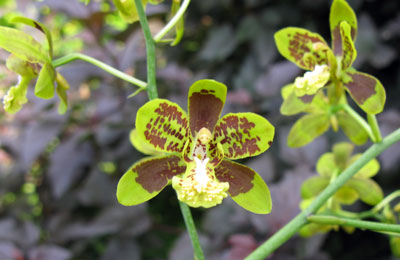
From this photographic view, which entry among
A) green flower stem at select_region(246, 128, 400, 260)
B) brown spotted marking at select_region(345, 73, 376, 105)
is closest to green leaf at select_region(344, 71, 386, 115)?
brown spotted marking at select_region(345, 73, 376, 105)

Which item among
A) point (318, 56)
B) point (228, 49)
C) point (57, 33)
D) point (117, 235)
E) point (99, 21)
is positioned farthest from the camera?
point (57, 33)

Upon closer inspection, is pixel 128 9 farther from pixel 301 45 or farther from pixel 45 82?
pixel 301 45

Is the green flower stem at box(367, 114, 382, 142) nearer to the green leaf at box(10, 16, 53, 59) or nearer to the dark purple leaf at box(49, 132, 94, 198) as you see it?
the green leaf at box(10, 16, 53, 59)

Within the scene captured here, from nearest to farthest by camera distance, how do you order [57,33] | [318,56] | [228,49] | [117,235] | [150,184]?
1. [150,184]
2. [318,56]
3. [117,235]
4. [228,49]
5. [57,33]

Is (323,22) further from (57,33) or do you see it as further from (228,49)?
(57,33)

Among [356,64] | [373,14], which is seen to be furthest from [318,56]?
[373,14]

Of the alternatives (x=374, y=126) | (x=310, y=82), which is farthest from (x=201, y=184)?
(x=374, y=126)
